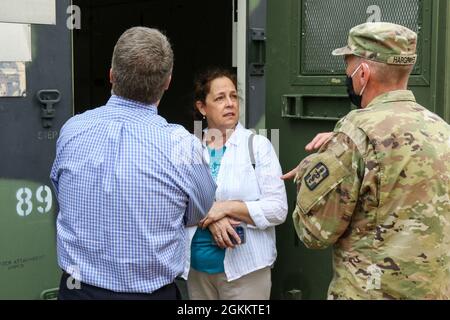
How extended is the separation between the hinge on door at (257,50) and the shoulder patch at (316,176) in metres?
1.33

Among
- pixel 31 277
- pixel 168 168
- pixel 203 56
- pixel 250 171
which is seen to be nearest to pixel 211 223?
pixel 250 171

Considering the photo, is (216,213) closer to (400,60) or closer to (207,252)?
(207,252)

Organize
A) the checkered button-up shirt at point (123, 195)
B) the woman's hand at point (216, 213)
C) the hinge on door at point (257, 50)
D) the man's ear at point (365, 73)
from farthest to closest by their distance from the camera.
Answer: the hinge on door at point (257, 50) → the woman's hand at point (216, 213) → the man's ear at point (365, 73) → the checkered button-up shirt at point (123, 195)

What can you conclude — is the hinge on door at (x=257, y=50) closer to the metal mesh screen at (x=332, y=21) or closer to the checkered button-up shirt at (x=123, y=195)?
the metal mesh screen at (x=332, y=21)

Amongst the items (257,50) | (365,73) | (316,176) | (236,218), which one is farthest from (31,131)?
(365,73)

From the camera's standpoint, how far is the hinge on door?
10.8ft

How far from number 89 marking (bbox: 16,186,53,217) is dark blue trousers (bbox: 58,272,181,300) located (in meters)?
0.70

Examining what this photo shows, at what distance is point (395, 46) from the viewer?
A: 204 cm

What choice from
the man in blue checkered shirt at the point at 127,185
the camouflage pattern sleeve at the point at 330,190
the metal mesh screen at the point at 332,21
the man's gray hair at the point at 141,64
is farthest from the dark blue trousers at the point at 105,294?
the metal mesh screen at the point at 332,21

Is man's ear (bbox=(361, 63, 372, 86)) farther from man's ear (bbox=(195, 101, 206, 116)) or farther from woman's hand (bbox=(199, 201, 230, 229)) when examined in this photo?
man's ear (bbox=(195, 101, 206, 116))

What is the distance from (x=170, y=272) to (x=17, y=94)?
1065 mm

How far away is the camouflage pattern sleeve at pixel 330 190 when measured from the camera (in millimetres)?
2000

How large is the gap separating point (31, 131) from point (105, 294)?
983mm

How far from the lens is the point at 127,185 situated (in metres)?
1.95
